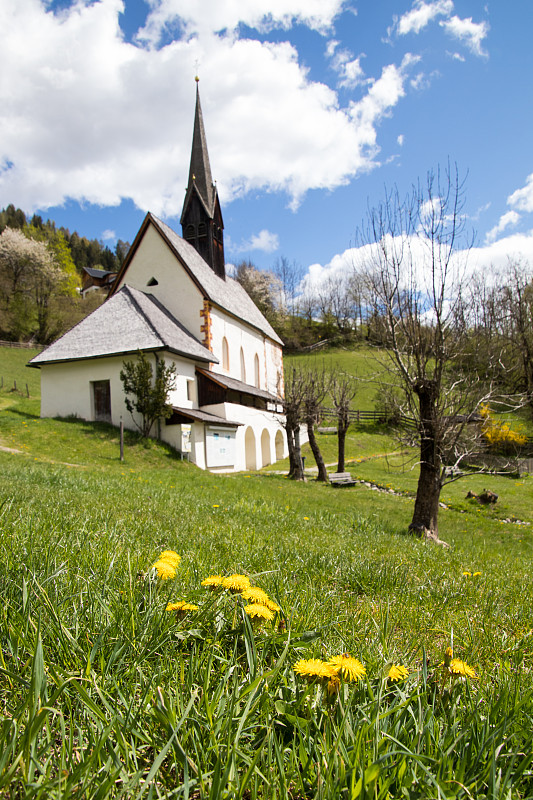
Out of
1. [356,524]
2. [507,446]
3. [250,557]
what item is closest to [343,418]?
[507,446]

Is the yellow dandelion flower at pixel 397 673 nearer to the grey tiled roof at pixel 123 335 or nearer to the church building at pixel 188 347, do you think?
the church building at pixel 188 347

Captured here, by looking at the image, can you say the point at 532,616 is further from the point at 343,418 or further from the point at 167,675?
the point at 343,418

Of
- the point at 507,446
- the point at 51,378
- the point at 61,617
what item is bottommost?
the point at 507,446

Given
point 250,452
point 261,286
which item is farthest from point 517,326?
point 261,286

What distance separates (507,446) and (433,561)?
109 ft

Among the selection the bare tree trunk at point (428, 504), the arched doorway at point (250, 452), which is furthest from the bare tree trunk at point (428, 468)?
the arched doorway at point (250, 452)

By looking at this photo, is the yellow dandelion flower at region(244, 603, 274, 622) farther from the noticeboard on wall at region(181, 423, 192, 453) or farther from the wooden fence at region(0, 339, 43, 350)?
the wooden fence at region(0, 339, 43, 350)

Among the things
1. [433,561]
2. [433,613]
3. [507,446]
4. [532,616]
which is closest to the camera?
[433,613]

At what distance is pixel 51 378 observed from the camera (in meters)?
24.2

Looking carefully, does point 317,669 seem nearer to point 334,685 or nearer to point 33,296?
point 334,685

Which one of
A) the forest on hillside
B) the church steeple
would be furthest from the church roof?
the forest on hillside

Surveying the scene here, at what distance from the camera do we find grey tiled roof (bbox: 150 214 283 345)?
2898 centimetres

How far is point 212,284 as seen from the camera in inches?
1270

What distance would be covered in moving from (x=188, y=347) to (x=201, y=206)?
15122 millimetres
